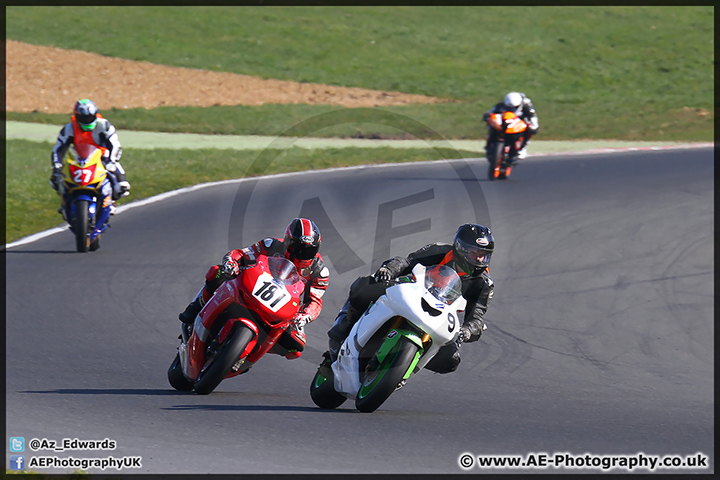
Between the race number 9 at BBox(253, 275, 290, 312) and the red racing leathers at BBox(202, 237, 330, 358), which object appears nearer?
the race number 9 at BBox(253, 275, 290, 312)

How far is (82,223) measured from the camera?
13.5m

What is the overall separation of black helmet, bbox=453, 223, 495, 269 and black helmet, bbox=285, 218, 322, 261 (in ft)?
3.66

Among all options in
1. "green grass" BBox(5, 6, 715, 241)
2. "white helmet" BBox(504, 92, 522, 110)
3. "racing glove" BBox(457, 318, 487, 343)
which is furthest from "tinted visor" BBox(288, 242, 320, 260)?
"white helmet" BBox(504, 92, 522, 110)

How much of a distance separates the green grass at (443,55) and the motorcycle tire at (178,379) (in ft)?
67.7

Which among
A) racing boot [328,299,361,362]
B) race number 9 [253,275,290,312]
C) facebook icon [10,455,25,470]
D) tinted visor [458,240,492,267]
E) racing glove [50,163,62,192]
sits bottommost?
facebook icon [10,455,25,470]

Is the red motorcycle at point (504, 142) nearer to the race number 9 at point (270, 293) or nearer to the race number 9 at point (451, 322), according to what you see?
the race number 9 at point (270, 293)

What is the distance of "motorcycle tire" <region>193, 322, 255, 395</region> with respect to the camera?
7.21 m

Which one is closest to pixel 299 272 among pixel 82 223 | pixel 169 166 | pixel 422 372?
pixel 422 372

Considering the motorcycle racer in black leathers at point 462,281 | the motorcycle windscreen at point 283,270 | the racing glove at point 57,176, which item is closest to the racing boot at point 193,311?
the motorcycle windscreen at point 283,270

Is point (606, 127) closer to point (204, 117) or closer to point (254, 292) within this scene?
point (204, 117)

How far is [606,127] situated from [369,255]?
57.5 ft

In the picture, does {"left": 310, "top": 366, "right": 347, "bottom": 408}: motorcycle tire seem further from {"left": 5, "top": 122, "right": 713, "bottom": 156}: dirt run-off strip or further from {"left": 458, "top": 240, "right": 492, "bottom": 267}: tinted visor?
Result: {"left": 5, "top": 122, "right": 713, "bottom": 156}: dirt run-off strip

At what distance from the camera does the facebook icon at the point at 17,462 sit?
18.6ft

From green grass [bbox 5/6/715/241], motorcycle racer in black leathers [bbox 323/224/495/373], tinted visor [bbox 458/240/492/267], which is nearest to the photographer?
motorcycle racer in black leathers [bbox 323/224/495/373]
